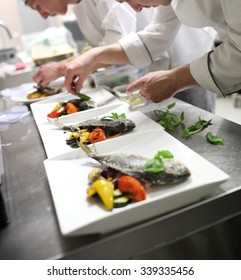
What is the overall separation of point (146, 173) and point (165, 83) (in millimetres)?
482

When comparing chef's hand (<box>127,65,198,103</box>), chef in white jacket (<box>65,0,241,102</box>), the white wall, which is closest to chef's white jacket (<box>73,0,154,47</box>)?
chef in white jacket (<box>65,0,241,102</box>)

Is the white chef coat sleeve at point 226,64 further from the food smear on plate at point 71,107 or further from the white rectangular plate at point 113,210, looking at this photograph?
the food smear on plate at point 71,107

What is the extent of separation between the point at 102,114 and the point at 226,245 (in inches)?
24.5

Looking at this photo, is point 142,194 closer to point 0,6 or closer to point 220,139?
point 220,139

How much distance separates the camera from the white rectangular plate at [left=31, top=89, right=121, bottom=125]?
1.07 meters

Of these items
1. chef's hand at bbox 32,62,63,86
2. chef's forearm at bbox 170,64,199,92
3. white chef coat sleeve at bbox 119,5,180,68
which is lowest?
chef's hand at bbox 32,62,63,86

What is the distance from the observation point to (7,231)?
21.9 inches

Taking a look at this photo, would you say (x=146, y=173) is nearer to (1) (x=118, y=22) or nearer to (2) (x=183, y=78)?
(2) (x=183, y=78)

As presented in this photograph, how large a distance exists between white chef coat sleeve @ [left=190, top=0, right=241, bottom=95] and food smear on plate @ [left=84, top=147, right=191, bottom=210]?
0.36 meters

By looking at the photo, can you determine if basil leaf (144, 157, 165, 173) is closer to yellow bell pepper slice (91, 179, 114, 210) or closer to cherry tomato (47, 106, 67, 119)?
yellow bell pepper slice (91, 179, 114, 210)

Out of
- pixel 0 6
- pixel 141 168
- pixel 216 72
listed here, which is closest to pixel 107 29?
pixel 216 72

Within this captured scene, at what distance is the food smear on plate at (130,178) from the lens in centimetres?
54

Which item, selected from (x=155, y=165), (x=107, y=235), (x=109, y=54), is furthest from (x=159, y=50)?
(x=107, y=235)

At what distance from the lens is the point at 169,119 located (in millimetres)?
894
